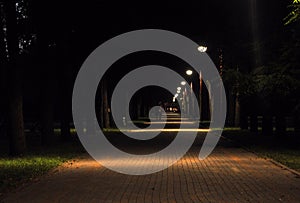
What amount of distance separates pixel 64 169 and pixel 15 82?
6.27 m

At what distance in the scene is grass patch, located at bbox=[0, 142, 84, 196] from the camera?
48.6ft

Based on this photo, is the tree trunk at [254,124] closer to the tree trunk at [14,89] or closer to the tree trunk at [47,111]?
the tree trunk at [47,111]

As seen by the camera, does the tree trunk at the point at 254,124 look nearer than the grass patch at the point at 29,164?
No

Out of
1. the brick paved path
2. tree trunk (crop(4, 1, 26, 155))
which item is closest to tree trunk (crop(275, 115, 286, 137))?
the brick paved path

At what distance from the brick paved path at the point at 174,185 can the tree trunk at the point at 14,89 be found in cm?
478

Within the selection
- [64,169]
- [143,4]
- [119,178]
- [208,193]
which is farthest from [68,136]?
Answer: [208,193]

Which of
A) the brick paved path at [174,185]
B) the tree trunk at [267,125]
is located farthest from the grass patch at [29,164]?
the tree trunk at [267,125]

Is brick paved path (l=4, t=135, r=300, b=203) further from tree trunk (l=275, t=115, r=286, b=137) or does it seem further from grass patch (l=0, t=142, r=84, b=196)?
tree trunk (l=275, t=115, r=286, b=137)

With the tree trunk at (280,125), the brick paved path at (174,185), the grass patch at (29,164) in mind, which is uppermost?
the tree trunk at (280,125)

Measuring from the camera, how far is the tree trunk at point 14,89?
22750 millimetres

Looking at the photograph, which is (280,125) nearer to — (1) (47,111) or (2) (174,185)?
(1) (47,111)

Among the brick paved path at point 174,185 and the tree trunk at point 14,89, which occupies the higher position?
the tree trunk at point 14,89

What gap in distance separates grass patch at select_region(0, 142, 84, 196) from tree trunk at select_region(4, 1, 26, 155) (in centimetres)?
62

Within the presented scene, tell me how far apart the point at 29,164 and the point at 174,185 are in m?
6.80
